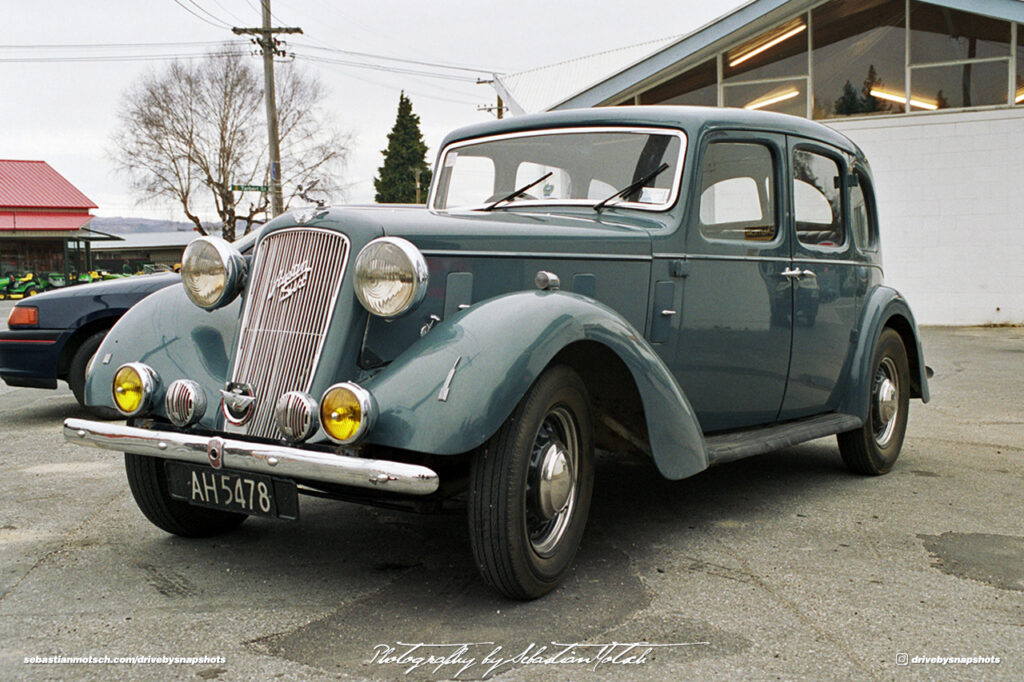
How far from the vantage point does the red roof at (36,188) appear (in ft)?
120

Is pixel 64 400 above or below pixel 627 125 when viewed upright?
below

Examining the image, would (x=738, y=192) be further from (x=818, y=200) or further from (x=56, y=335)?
(x=56, y=335)

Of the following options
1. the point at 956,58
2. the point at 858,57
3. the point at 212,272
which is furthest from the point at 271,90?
the point at 212,272

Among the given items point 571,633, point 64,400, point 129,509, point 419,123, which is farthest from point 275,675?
point 419,123

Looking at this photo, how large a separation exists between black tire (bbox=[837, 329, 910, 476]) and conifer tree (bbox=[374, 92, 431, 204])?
46.5 meters

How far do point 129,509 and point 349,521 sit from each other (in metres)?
1.08

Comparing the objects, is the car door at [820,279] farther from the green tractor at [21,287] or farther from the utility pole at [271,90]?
the green tractor at [21,287]

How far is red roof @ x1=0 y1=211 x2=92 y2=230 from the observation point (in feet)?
117

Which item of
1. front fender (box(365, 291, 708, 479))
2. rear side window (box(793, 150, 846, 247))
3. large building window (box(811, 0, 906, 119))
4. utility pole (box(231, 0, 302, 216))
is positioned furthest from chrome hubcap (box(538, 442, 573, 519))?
utility pole (box(231, 0, 302, 216))

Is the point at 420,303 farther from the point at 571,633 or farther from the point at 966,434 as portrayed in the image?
the point at 966,434

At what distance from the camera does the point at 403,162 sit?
A: 53094 millimetres

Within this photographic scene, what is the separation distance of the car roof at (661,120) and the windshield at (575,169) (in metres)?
0.04

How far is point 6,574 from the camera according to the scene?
132 inches

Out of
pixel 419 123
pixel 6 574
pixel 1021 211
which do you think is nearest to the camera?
pixel 6 574
